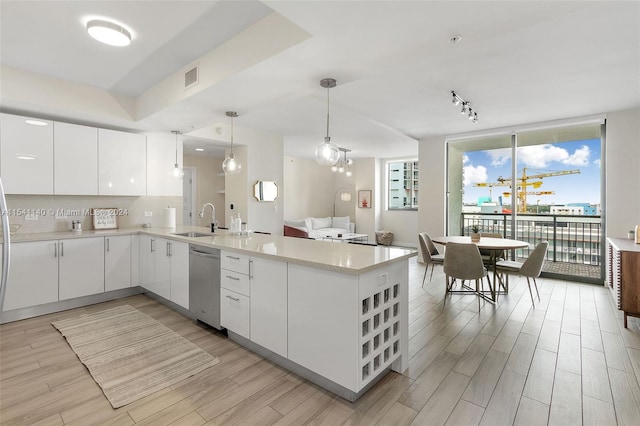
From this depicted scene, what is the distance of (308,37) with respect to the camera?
83.3 inches

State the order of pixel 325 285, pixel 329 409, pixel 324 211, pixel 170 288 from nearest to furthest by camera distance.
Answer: pixel 329 409 < pixel 325 285 < pixel 170 288 < pixel 324 211

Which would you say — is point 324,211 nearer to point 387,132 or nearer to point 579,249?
point 387,132

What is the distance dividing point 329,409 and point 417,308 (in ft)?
7.02

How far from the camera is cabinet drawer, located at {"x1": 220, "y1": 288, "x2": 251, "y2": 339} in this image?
105 inches

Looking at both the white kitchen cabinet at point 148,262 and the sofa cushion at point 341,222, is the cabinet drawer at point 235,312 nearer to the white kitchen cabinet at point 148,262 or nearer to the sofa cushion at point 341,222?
the white kitchen cabinet at point 148,262

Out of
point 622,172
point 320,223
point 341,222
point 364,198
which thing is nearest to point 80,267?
point 320,223

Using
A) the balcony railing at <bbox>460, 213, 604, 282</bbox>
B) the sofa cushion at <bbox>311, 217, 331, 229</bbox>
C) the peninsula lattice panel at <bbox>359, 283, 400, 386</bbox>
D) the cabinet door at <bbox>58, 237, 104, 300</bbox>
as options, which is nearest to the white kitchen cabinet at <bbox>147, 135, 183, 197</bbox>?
the cabinet door at <bbox>58, 237, 104, 300</bbox>

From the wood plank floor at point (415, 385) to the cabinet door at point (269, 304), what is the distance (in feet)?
0.71

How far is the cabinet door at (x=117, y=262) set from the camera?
4004 millimetres

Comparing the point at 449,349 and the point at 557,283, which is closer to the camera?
the point at 449,349

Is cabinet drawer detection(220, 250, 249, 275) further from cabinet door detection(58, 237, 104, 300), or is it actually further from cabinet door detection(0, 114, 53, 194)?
cabinet door detection(0, 114, 53, 194)

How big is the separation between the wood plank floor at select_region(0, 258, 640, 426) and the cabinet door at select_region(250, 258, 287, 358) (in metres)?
0.22


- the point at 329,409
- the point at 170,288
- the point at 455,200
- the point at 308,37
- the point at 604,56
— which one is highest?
the point at 604,56

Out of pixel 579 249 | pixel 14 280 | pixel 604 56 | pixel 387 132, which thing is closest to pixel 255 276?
pixel 14 280
